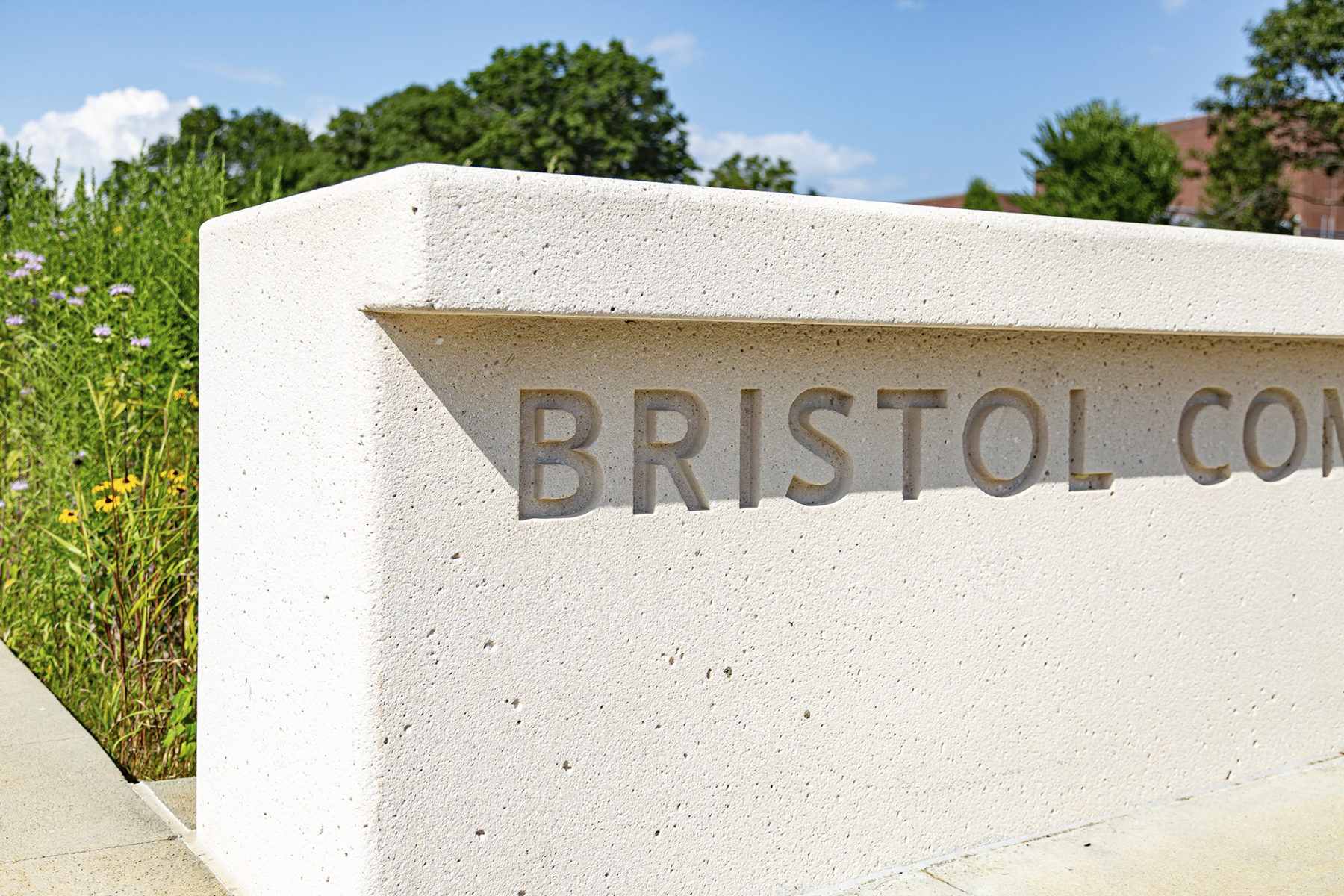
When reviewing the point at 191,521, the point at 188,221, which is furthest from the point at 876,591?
the point at 188,221

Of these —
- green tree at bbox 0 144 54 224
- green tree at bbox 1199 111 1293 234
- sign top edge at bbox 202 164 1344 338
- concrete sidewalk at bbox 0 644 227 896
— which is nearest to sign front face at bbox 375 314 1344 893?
sign top edge at bbox 202 164 1344 338

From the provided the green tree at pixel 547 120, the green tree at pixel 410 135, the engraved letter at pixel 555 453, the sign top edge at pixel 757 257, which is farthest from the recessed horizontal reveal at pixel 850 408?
the green tree at pixel 410 135

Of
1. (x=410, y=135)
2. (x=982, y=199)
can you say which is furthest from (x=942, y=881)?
(x=982, y=199)

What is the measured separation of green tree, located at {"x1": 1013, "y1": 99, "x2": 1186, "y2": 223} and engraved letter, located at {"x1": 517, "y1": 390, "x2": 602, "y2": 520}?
33.6m

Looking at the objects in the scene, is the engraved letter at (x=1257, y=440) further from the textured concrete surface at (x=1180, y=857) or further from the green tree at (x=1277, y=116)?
the green tree at (x=1277, y=116)

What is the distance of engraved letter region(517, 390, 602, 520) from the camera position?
6.54 feet

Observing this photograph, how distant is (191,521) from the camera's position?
352 centimetres

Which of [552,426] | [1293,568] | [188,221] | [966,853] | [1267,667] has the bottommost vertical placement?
[966,853]

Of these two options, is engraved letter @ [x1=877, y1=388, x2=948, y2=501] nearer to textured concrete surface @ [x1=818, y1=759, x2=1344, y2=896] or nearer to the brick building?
textured concrete surface @ [x1=818, y1=759, x2=1344, y2=896]

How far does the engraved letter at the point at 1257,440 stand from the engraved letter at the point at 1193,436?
10 cm

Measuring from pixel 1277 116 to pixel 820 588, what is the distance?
3906 centimetres

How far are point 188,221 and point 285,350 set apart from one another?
2797mm

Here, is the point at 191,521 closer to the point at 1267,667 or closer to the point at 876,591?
the point at 876,591

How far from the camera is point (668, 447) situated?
214cm
